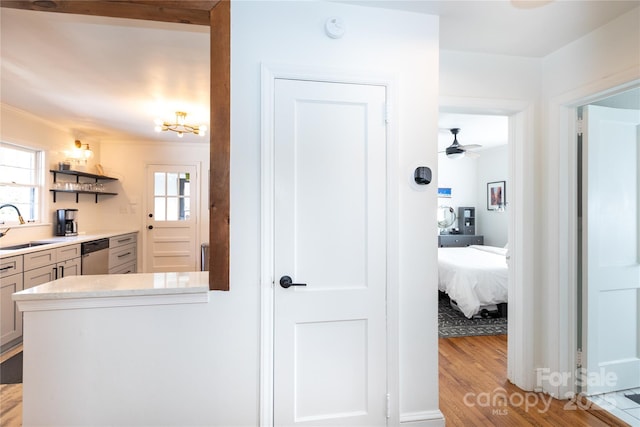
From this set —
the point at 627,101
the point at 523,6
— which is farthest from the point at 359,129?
the point at 627,101

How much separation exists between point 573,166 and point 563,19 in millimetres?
975

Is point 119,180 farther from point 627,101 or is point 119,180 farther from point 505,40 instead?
point 627,101

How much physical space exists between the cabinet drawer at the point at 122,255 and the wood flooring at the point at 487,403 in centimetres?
229

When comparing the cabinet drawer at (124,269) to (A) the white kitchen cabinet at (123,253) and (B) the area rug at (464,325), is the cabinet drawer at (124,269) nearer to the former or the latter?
(A) the white kitchen cabinet at (123,253)

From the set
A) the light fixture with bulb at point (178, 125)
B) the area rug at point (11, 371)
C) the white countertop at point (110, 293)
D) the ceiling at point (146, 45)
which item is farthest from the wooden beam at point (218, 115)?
the area rug at point (11, 371)

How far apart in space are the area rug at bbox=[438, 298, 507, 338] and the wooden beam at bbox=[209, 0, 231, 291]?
8.72 ft

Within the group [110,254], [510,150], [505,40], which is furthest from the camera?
[110,254]

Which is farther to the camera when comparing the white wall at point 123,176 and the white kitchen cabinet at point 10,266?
the white wall at point 123,176

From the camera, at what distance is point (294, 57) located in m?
1.65

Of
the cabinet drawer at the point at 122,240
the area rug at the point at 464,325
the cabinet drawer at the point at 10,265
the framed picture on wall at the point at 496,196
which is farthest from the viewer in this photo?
the framed picture on wall at the point at 496,196

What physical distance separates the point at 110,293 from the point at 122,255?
152 inches

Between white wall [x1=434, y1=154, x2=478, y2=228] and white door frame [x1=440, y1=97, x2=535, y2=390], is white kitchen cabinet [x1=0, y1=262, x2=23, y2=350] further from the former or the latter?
white wall [x1=434, y1=154, x2=478, y2=228]

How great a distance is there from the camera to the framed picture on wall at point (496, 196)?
5793mm

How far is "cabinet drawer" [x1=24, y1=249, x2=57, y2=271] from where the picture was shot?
286cm
